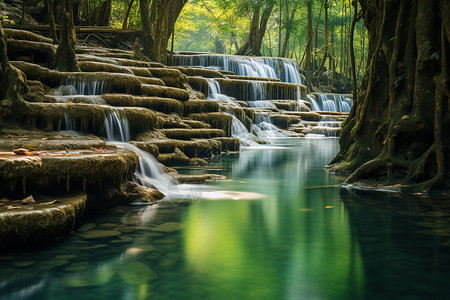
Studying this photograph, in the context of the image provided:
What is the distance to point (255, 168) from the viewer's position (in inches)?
430

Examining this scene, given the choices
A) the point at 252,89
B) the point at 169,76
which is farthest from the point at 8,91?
the point at 252,89

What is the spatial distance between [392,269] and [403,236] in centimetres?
113

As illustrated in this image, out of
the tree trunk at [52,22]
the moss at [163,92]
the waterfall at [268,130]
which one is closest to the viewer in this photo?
the moss at [163,92]

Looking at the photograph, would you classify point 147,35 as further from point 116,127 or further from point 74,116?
point 74,116

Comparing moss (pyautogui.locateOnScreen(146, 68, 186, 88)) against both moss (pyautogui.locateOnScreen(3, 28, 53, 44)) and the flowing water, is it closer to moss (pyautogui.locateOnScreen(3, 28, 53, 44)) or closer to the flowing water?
moss (pyautogui.locateOnScreen(3, 28, 53, 44))

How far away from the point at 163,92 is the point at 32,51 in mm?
4619

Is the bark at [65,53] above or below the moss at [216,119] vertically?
above

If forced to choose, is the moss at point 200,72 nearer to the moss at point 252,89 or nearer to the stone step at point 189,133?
the moss at point 252,89

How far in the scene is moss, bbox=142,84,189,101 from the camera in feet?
44.4

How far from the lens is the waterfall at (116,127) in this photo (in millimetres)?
9531

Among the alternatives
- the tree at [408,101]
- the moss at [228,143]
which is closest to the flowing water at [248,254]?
the tree at [408,101]

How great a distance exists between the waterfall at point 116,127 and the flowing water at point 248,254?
3.72 meters

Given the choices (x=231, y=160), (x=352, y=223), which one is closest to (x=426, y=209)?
(x=352, y=223)

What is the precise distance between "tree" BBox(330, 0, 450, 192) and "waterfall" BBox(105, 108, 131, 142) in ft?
16.0
